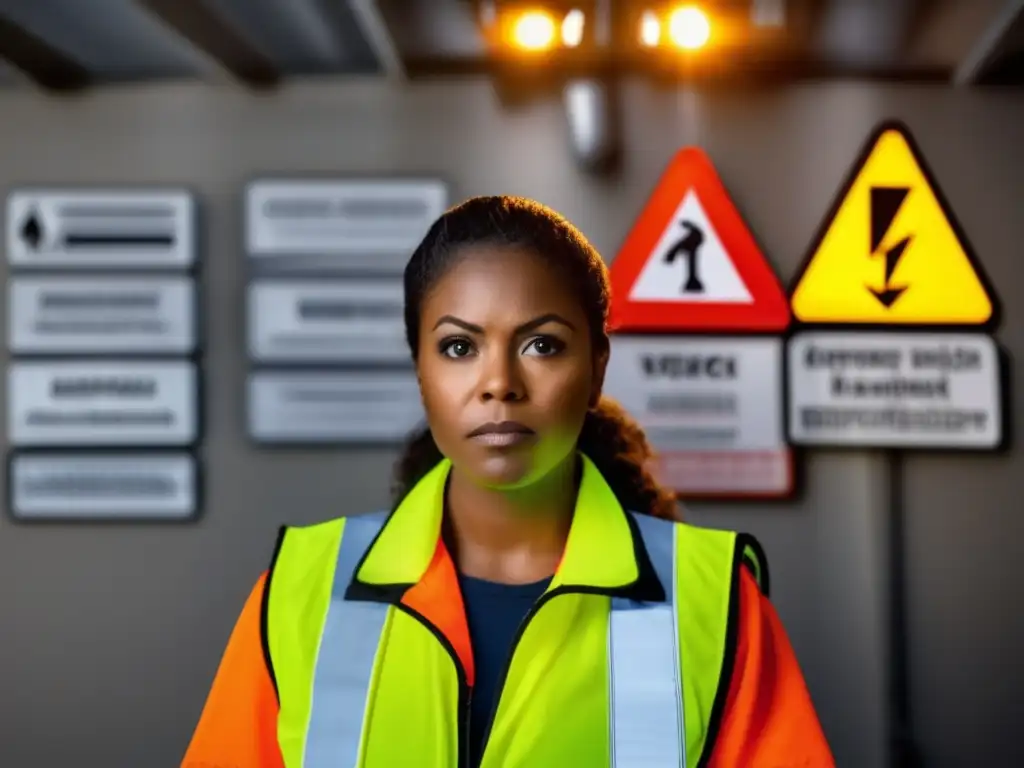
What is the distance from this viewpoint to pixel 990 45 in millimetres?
1116

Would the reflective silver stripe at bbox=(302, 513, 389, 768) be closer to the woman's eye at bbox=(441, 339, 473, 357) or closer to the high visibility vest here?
the high visibility vest

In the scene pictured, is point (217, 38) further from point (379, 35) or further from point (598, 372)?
point (598, 372)

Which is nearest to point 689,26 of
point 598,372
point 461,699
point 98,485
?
point 598,372

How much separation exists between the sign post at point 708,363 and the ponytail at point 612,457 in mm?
417

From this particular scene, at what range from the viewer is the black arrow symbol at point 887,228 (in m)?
1.16

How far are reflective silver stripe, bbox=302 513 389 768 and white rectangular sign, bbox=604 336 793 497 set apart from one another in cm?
63

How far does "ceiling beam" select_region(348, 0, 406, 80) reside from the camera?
1063 mm

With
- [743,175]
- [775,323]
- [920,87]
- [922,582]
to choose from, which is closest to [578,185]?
[743,175]


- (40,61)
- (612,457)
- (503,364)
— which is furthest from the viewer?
(40,61)

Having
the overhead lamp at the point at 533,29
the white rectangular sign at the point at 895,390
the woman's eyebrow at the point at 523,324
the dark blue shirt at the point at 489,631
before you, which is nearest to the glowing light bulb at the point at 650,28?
the overhead lamp at the point at 533,29

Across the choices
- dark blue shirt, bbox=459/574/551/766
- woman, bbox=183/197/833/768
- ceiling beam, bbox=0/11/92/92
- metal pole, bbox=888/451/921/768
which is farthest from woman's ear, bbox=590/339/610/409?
ceiling beam, bbox=0/11/92/92

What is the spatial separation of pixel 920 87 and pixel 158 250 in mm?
1089

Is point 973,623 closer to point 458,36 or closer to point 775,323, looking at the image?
point 775,323

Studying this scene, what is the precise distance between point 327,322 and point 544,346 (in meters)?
0.69
